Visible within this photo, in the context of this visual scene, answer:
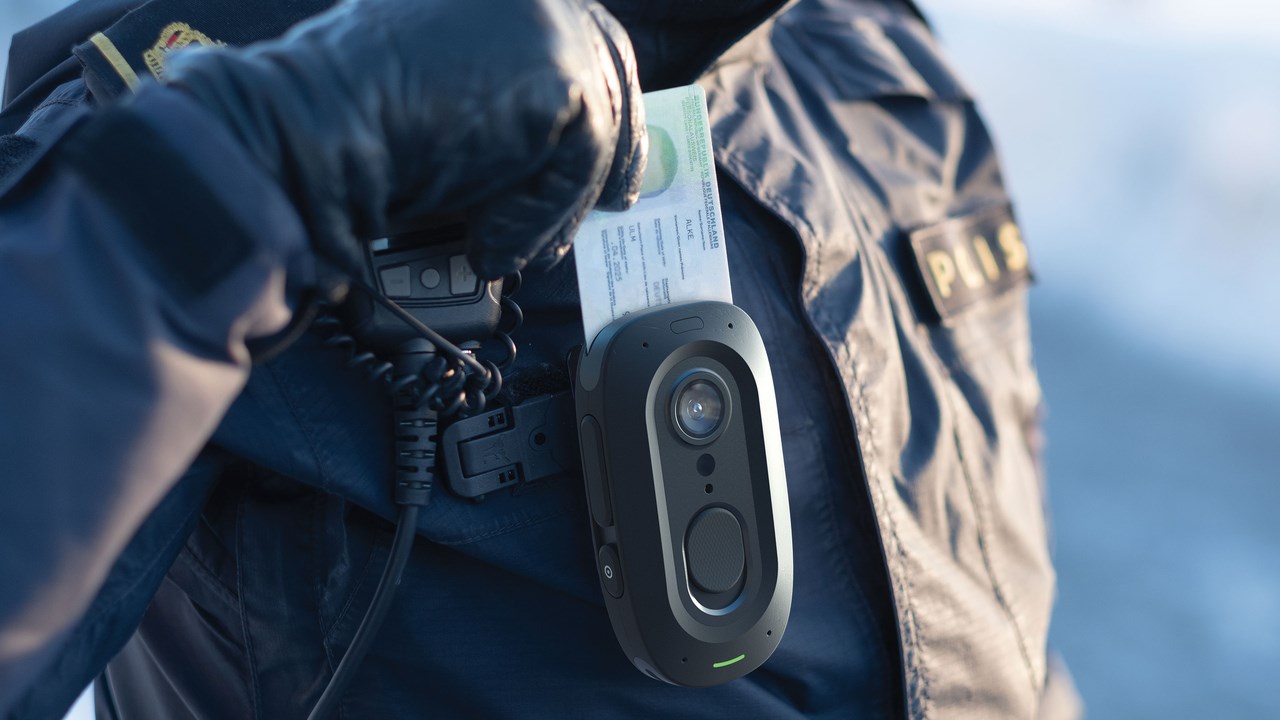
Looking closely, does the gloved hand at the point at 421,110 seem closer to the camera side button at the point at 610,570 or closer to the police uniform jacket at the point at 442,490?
the police uniform jacket at the point at 442,490

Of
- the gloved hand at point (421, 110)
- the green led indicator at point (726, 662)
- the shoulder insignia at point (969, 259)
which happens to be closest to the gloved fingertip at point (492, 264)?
the gloved hand at point (421, 110)

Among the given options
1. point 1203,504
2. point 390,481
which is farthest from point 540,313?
point 1203,504

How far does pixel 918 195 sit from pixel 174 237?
679 mm

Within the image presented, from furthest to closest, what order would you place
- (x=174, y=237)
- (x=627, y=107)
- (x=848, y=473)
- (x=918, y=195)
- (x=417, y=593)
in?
(x=918, y=195) → (x=848, y=473) → (x=417, y=593) → (x=627, y=107) → (x=174, y=237)

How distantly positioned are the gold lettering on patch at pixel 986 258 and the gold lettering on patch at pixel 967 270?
16 mm

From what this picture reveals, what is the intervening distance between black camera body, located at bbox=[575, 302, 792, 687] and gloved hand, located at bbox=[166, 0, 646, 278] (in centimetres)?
→ 13

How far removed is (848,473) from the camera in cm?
70

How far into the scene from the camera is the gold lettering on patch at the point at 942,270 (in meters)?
0.84

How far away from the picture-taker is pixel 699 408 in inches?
22.7

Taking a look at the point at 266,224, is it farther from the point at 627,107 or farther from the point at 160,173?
the point at 627,107

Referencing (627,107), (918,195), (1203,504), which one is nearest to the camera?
(627,107)

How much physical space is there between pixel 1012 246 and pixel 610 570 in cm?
59

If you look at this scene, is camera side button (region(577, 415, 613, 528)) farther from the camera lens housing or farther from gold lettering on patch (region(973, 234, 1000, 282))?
gold lettering on patch (region(973, 234, 1000, 282))

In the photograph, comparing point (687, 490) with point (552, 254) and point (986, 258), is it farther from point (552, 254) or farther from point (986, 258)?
point (986, 258)
